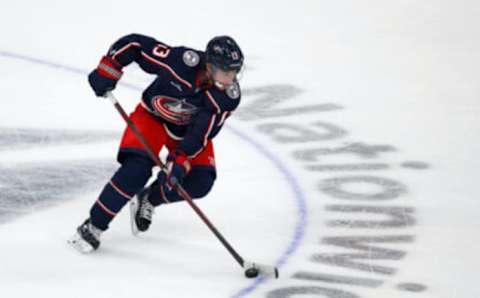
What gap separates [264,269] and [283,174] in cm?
126

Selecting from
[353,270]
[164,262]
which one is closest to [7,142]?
[164,262]

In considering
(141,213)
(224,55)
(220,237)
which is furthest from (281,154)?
(224,55)

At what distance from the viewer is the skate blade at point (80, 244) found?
213 inches

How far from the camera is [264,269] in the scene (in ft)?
17.2

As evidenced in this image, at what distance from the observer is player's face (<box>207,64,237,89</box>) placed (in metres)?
5.12

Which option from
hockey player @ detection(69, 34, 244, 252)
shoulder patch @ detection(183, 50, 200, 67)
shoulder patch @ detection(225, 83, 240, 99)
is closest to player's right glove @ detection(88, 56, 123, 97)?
hockey player @ detection(69, 34, 244, 252)

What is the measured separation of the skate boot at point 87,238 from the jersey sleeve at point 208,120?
1.76 ft

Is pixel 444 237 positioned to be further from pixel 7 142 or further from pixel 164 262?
pixel 7 142

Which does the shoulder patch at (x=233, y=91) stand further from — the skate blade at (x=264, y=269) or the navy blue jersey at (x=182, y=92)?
the skate blade at (x=264, y=269)

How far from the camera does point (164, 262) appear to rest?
5.38 meters

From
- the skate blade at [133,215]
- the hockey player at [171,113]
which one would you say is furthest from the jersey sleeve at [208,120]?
the skate blade at [133,215]

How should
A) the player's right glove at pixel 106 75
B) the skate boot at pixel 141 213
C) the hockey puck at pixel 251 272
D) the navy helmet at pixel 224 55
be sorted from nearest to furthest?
the navy helmet at pixel 224 55
the hockey puck at pixel 251 272
the player's right glove at pixel 106 75
the skate boot at pixel 141 213

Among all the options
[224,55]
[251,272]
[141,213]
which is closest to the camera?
[224,55]

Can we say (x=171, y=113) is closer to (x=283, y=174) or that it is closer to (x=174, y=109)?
(x=174, y=109)
